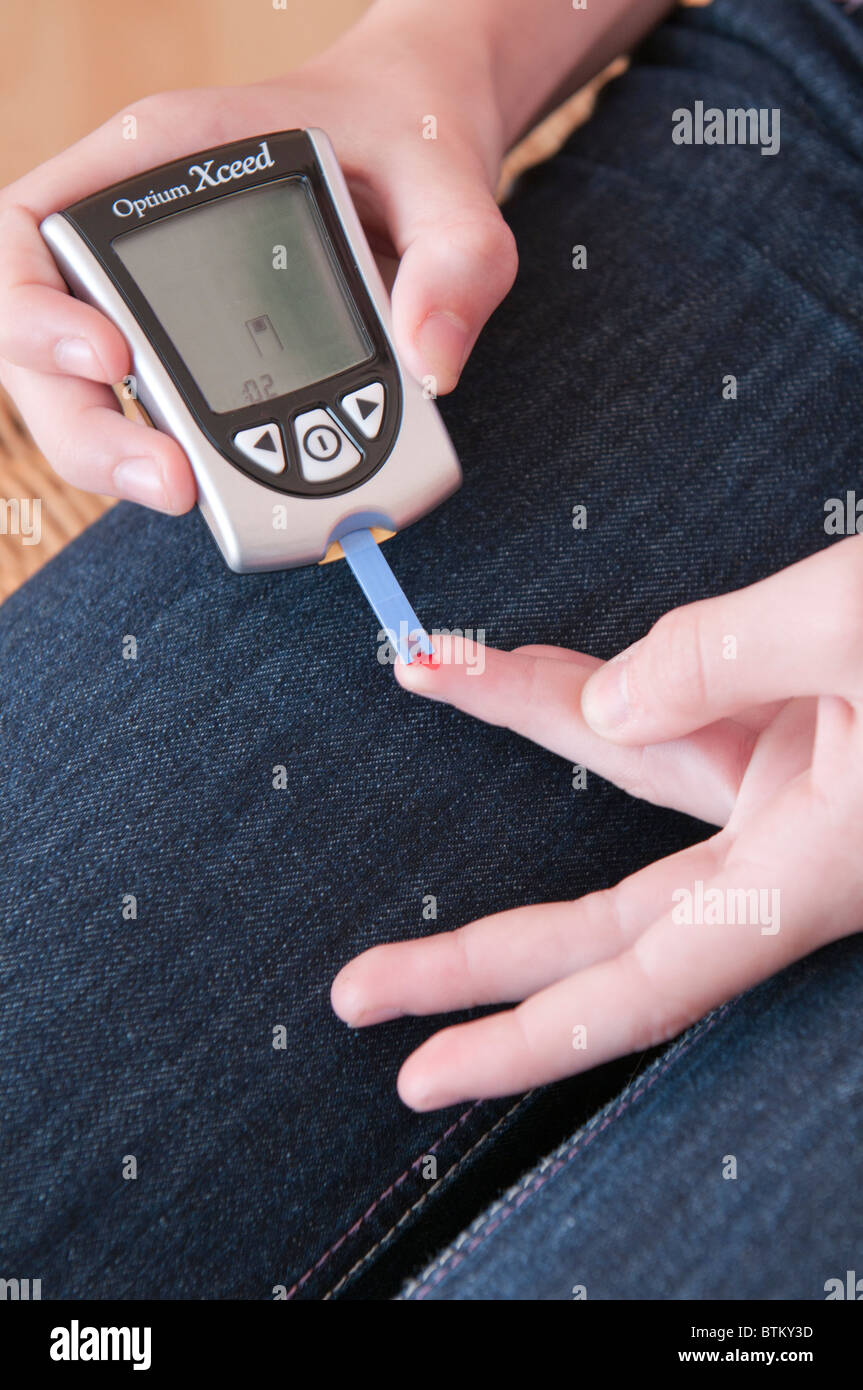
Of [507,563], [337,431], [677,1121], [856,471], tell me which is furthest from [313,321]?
[677,1121]

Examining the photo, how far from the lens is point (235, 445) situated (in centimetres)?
57

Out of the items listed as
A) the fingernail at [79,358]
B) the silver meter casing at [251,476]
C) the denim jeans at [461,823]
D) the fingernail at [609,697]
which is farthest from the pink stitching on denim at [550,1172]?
the fingernail at [79,358]

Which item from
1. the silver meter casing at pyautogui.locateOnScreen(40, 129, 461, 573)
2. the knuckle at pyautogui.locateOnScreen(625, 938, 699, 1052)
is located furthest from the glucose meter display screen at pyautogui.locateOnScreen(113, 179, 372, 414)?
the knuckle at pyautogui.locateOnScreen(625, 938, 699, 1052)

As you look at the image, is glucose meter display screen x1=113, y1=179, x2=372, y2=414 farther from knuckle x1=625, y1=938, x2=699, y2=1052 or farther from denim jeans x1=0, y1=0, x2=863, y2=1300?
knuckle x1=625, y1=938, x2=699, y2=1052

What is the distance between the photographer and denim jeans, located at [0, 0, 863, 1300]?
46 cm

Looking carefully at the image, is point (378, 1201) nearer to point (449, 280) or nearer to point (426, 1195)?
point (426, 1195)

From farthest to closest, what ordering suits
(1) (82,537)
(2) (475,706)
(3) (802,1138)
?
1. (1) (82,537)
2. (2) (475,706)
3. (3) (802,1138)

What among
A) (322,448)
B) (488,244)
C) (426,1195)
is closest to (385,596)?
(322,448)

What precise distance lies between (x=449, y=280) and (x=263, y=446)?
0.13 metres

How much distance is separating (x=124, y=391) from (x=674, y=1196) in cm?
47

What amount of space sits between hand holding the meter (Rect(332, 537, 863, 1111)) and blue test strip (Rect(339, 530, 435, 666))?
→ 0.29 ft

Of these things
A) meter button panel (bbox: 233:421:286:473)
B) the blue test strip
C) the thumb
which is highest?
the thumb

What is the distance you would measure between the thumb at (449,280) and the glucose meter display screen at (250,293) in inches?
1.6

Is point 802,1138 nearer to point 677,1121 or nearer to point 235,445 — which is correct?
point 677,1121
